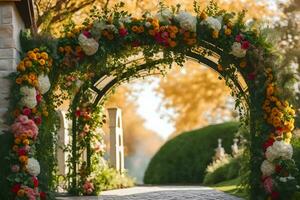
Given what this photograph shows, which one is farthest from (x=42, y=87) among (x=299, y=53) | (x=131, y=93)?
(x=131, y=93)

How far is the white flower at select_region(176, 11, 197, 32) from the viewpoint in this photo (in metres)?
9.26

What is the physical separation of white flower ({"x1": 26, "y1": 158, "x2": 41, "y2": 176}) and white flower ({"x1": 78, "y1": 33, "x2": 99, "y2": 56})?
6.17 ft

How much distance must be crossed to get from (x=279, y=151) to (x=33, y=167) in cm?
364

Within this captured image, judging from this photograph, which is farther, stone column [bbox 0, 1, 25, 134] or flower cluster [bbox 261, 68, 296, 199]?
flower cluster [bbox 261, 68, 296, 199]

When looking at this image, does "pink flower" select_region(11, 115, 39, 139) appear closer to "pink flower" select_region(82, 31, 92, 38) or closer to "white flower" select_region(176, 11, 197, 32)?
"pink flower" select_region(82, 31, 92, 38)

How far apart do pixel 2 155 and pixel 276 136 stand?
4.11 m

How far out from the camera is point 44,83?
898 cm

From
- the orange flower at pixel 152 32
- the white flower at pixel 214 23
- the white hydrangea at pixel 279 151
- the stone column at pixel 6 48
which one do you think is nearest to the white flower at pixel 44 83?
the stone column at pixel 6 48

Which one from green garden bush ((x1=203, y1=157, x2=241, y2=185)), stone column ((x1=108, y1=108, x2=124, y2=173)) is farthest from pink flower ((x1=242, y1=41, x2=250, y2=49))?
green garden bush ((x1=203, y1=157, x2=241, y2=185))

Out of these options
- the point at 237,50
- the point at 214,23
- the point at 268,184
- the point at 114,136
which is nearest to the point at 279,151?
the point at 268,184

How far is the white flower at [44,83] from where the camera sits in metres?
8.96

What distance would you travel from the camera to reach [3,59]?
884 cm

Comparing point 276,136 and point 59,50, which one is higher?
point 59,50

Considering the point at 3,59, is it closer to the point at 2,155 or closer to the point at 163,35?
the point at 2,155
